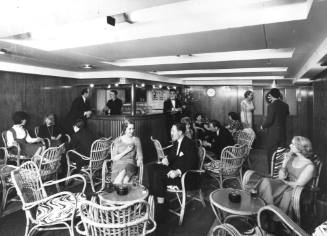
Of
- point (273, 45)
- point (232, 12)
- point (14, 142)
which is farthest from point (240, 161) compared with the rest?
point (14, 142)

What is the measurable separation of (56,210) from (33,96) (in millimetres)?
4447

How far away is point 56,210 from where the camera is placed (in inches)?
99.0

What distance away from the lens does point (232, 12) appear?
237cm

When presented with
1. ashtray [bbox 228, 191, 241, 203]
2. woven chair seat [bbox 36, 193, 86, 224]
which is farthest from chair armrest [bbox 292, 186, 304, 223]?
woven chair seat [bbox 36, 193, 86, 224]

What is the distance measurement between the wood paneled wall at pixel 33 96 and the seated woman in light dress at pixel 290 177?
5.46 metres

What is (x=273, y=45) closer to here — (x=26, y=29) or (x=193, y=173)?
(x=193, y=173)

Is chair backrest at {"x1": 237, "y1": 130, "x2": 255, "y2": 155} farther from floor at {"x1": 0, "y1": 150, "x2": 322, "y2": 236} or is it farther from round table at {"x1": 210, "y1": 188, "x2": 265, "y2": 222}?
round table at {"x1": 210, "y1": 188, "x2": 265, "y2": 222}

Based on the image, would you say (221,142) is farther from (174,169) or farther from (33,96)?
(33,96)

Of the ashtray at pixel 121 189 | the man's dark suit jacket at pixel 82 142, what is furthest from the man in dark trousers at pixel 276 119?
the man's dark suit jacket at pixel 82 142

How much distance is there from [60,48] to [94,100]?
396 cm

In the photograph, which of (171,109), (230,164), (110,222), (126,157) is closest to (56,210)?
(110,222)

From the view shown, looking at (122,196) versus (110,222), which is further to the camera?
(122,196)

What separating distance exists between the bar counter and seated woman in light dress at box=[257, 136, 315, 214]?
13.3 feet

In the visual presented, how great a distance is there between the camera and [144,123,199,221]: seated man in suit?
129 inches
